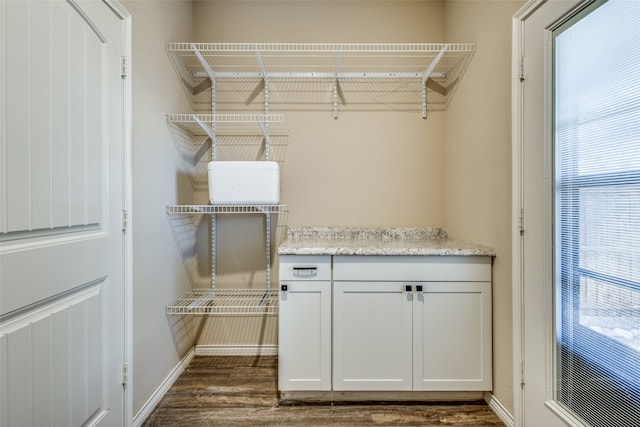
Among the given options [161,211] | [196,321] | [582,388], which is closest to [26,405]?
[161,211]

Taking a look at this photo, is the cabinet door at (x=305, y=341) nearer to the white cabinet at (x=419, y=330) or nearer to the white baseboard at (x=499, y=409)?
the white cabinet at (x=419, y=330)

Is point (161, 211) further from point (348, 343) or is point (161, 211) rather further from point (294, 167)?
point (348, 343)

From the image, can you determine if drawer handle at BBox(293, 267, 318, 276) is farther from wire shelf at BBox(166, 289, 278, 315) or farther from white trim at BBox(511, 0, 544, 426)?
white trim at BBox(511, 0, 544, 426)

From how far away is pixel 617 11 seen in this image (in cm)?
92

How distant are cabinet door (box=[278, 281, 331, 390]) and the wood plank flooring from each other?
137mm

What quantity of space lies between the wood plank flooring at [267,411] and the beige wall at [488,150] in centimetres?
28

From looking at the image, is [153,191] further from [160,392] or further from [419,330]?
[419,330]

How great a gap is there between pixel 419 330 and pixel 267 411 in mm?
923

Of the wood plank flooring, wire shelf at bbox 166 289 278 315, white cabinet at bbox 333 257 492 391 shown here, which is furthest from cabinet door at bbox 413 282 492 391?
wire shelf at bbox 166 289 278 315

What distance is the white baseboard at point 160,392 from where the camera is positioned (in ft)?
4.59

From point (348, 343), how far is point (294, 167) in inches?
47.9

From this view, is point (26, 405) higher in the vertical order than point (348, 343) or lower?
higher

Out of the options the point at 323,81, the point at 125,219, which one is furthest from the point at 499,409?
the point at 323,81

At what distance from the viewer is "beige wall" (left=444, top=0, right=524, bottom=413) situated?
1.41m
